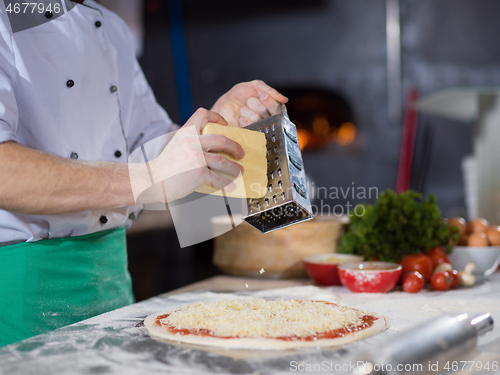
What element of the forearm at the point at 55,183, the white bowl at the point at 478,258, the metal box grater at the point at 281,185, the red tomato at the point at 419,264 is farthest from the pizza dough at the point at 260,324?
the white bowl at the point at 478,258

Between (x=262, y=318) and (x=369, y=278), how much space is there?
0.48 metres

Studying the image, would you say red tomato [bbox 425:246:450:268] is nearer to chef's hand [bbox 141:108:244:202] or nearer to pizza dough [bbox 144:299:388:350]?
pizza dough [bbox 144:299:388:350]

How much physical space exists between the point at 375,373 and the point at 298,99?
175 inches

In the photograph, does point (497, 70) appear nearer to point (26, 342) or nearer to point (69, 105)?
point (69, 105)

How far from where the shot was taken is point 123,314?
118cm

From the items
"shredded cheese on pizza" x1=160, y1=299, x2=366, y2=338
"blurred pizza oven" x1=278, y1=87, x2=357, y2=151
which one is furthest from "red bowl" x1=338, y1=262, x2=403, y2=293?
"blurred pizza oven" x1=278, y1=87, x2=357, y2=151

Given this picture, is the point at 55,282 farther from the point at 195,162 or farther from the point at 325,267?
the point at 325,267

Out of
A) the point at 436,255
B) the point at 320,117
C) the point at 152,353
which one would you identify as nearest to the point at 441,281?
the point at 436,255

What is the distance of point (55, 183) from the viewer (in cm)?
101

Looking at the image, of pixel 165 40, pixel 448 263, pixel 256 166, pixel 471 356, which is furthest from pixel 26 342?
pixel 165 40

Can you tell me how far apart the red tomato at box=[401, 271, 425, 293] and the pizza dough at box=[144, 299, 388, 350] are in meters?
0.32

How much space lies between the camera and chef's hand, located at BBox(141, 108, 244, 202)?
1.05 m

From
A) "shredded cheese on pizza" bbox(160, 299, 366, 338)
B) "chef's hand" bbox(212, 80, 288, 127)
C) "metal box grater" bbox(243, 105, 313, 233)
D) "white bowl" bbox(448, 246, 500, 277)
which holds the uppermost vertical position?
"chef's hand" bbox(212, 80, 288, 127)

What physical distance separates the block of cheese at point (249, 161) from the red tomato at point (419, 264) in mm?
685
